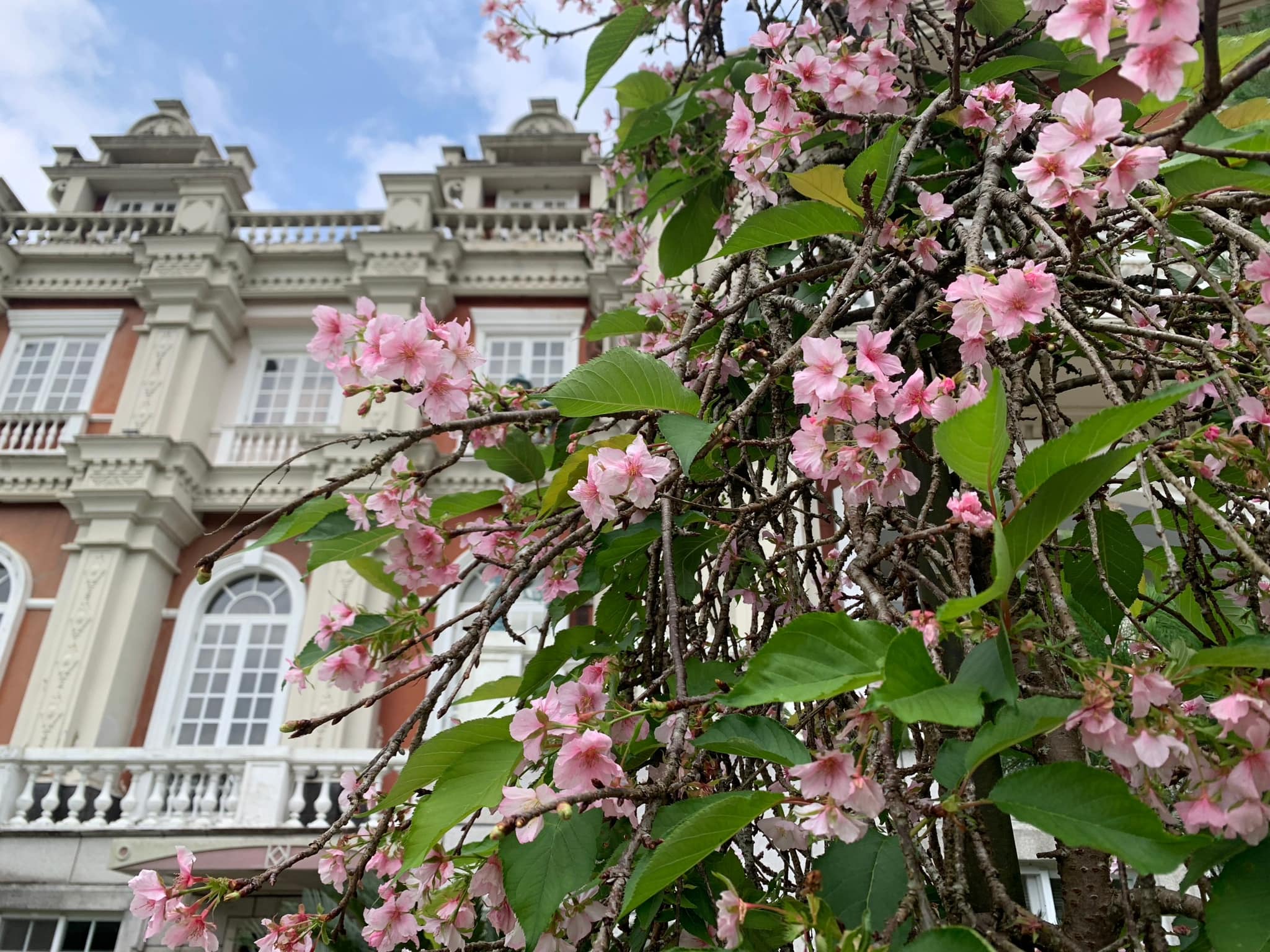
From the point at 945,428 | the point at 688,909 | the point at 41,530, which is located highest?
the point at 41,530

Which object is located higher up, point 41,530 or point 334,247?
point 334,247

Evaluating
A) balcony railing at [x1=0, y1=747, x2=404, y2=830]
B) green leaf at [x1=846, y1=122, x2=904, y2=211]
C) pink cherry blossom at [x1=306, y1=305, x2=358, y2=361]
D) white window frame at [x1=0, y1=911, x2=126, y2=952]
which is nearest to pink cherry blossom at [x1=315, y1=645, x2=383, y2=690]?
pink cherry blossom at [x1=306, y1=305, x2=358, y2=361]

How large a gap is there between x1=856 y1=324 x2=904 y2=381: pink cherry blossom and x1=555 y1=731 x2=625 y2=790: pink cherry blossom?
1.70 feet

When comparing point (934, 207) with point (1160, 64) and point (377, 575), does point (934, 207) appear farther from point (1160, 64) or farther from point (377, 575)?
point (377, 575)

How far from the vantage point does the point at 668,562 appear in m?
1.10

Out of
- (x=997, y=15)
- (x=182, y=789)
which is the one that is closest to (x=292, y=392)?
(x=182, y=789)

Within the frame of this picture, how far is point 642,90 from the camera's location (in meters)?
2.12

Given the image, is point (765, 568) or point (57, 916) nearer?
point (765, 568)

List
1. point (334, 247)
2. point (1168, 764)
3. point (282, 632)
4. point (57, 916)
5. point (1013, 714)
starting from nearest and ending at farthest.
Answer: point (1013, 714) < point (1168, 764) < point (57, 916) < point (282, 632) < point (334, 247)

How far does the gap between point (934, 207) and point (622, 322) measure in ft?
1.96

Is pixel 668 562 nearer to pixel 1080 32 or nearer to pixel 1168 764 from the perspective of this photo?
pixel 1168 764

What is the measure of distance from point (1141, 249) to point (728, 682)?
1.05 metres

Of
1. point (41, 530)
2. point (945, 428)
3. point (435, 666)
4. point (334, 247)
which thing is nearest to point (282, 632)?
point (41, 530)

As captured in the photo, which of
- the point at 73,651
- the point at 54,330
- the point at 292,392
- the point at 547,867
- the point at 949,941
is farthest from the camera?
the point at 54,330
